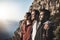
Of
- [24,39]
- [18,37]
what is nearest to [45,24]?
[24,39]

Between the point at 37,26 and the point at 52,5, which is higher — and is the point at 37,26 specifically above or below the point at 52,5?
below

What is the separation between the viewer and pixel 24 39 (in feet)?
35.2

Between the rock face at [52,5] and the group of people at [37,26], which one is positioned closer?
the group of people at [37,26]

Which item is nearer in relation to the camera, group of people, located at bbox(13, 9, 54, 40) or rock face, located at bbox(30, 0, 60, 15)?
group of people, located at bbox(13, 9, 54, 40)

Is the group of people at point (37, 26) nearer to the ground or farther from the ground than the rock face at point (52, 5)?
nearer to the ground

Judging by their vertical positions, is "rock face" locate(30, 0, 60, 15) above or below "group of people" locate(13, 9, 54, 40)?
above

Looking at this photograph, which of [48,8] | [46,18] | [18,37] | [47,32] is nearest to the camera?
[47,32]

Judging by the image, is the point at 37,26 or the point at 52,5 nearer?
the point at 37,26

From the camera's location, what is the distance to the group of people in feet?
29.2

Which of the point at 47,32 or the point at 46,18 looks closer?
the point at 47,32

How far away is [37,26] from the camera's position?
9.57m

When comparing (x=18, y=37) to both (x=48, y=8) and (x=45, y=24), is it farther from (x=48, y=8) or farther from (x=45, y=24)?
(x=45, y=24)

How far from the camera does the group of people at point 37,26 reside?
29.2ft

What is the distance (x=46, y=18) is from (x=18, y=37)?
8.58 feet
